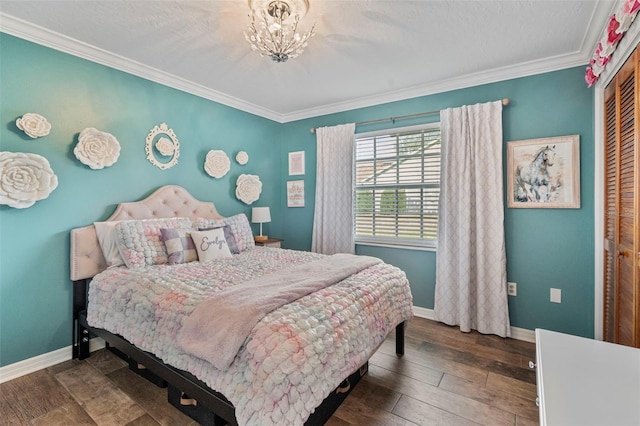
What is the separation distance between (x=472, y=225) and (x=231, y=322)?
251 cm

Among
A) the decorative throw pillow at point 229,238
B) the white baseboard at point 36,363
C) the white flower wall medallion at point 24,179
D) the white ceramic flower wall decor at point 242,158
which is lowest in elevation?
the white baseboard at point 36,363

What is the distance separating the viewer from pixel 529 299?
2.73 m

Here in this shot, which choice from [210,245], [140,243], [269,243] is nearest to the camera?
[140,243]

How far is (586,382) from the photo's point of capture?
94 cm

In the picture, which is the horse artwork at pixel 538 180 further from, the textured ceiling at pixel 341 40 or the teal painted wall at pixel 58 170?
the teal painted wall at pixel 58 170

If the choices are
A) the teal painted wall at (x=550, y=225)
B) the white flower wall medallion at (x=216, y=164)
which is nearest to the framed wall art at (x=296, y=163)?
the white flower wall medallion at (x=216, y=164)

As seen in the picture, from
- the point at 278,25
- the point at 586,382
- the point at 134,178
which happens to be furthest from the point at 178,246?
the point at 586,382

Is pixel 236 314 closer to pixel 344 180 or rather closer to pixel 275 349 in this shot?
pixel 275 349

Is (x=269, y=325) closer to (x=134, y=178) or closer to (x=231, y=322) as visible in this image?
(x=231, y=322)

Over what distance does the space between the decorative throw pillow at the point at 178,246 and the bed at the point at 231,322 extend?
3cm

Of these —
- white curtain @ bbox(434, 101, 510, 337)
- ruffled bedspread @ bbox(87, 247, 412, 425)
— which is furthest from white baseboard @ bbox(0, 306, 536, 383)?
ruffled bedspread @ bbox(87, 247, 412, 425)

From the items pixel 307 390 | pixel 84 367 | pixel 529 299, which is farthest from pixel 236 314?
pixel 529 299

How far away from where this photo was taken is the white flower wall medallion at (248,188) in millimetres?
→ 3711

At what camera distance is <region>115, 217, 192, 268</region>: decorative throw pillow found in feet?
7.36
